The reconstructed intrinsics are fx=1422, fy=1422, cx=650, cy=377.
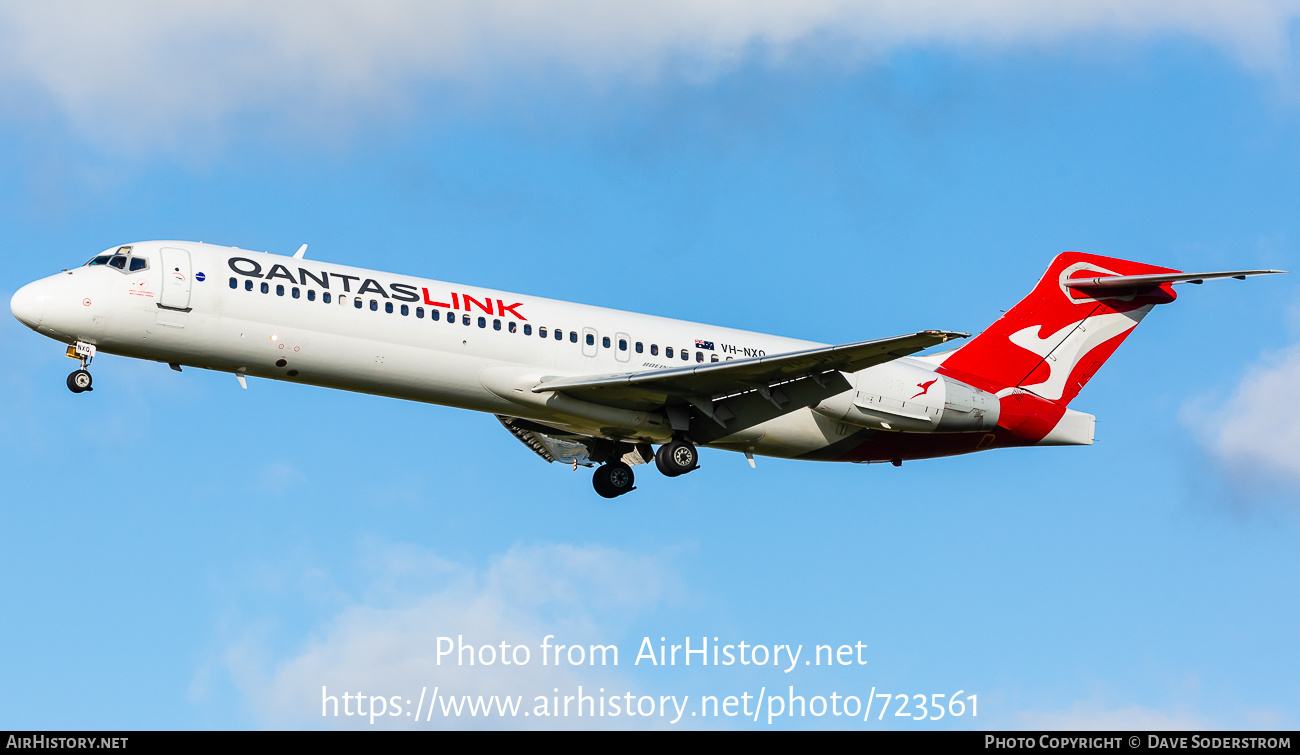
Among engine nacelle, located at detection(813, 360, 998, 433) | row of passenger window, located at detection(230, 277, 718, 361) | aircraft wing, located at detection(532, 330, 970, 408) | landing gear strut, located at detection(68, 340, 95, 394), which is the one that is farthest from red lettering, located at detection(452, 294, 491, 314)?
engine nacelle, located at detection(813, 360, 998, 433)

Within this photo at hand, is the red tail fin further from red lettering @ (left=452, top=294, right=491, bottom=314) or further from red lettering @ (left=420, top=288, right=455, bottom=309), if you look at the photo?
red lettering @ (left=420, top=288, right=455, bottom=309)

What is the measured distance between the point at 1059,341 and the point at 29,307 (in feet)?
73.7

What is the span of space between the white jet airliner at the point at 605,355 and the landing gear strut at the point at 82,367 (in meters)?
0.03

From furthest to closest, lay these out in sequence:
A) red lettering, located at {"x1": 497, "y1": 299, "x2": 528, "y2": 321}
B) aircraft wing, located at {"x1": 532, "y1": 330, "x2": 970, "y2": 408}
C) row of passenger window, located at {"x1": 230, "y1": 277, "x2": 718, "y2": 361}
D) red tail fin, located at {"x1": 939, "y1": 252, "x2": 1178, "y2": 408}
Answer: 1. red tail fin, located at {"x1": 939, "y1": 252, "x2": 1178, "y2": 408}
2. red lettering, located at {"x1": 497, "y1": 299, "x2": 528, "y2": 321}
3. aircraft wing, located at {"x1": 532, "y1": 330, "x2": 970, "y2": 408}
4. row of passenger window, located at {"x1": 230, "y1": 277, "x2": 718, "y2": 361}

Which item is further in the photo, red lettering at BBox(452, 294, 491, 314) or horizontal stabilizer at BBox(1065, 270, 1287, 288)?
horizontal stabilizer at BBox(1065, 270, 1287, 288)

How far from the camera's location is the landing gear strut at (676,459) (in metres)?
29.8

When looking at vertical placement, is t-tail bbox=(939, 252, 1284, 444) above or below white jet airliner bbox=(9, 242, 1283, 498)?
above

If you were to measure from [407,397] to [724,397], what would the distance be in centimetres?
667

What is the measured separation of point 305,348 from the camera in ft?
88.0

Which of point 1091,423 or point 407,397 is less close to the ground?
point 1091,423

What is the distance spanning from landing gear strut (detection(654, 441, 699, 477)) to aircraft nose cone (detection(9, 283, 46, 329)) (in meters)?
12.3

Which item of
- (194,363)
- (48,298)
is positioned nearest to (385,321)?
(194,363)

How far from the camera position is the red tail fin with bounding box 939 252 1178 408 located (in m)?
33.1
